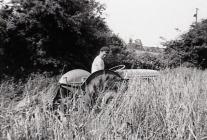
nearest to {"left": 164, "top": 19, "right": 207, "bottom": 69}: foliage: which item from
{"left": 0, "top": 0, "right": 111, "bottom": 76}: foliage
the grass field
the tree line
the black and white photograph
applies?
the black and white photograph

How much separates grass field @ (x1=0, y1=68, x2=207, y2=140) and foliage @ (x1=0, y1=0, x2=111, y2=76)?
1080 cm

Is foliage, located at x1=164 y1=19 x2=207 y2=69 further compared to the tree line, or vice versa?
foliage, located at x1=164 y1=19 x2=207 y2=69

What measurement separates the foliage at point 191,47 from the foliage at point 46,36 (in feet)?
22.4

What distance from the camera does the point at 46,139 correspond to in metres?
3.29

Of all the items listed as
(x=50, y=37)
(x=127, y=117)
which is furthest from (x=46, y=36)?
(x=127, y=117)

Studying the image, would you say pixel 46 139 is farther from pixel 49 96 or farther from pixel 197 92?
pixel 197 92

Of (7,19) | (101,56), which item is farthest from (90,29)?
(101,56)

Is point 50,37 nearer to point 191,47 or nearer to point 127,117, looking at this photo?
point 191,47

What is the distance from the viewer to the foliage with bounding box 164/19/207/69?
21.4 meters

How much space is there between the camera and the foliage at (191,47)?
70.2 feet

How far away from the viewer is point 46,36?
15.6 meters

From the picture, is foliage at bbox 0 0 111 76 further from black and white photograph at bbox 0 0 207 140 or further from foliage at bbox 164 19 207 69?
foliage at bbox 164 19 207 69

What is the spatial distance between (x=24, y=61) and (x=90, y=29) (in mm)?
4043

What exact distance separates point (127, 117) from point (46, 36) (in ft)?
40.2
